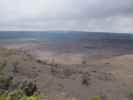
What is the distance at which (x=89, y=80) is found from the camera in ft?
91.9

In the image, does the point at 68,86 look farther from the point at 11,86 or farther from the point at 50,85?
the point at 11,86

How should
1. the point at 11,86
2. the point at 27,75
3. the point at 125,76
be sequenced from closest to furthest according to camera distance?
the point at 11,86, the point at 27,75, the point at 125,76

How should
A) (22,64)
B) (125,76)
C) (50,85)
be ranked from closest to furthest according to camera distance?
(50,85) → (22,64) → (125,76)

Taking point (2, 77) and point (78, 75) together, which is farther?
point (78, 75)


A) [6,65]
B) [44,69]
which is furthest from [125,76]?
[6,65]

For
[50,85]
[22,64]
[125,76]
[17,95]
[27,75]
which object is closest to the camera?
[17,95]

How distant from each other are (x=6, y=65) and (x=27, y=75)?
2582mm

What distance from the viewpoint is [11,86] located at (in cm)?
1883

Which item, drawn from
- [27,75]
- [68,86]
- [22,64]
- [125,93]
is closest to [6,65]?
[27,75]

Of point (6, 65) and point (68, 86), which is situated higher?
point (6, 65)

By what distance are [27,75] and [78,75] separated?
725 cm

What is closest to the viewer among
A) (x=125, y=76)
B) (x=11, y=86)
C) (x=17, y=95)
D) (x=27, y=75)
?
(x=17, y=95)

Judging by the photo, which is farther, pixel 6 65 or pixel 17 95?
pixel 6 65

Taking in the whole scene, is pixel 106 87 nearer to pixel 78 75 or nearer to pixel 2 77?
pixel 78 75
